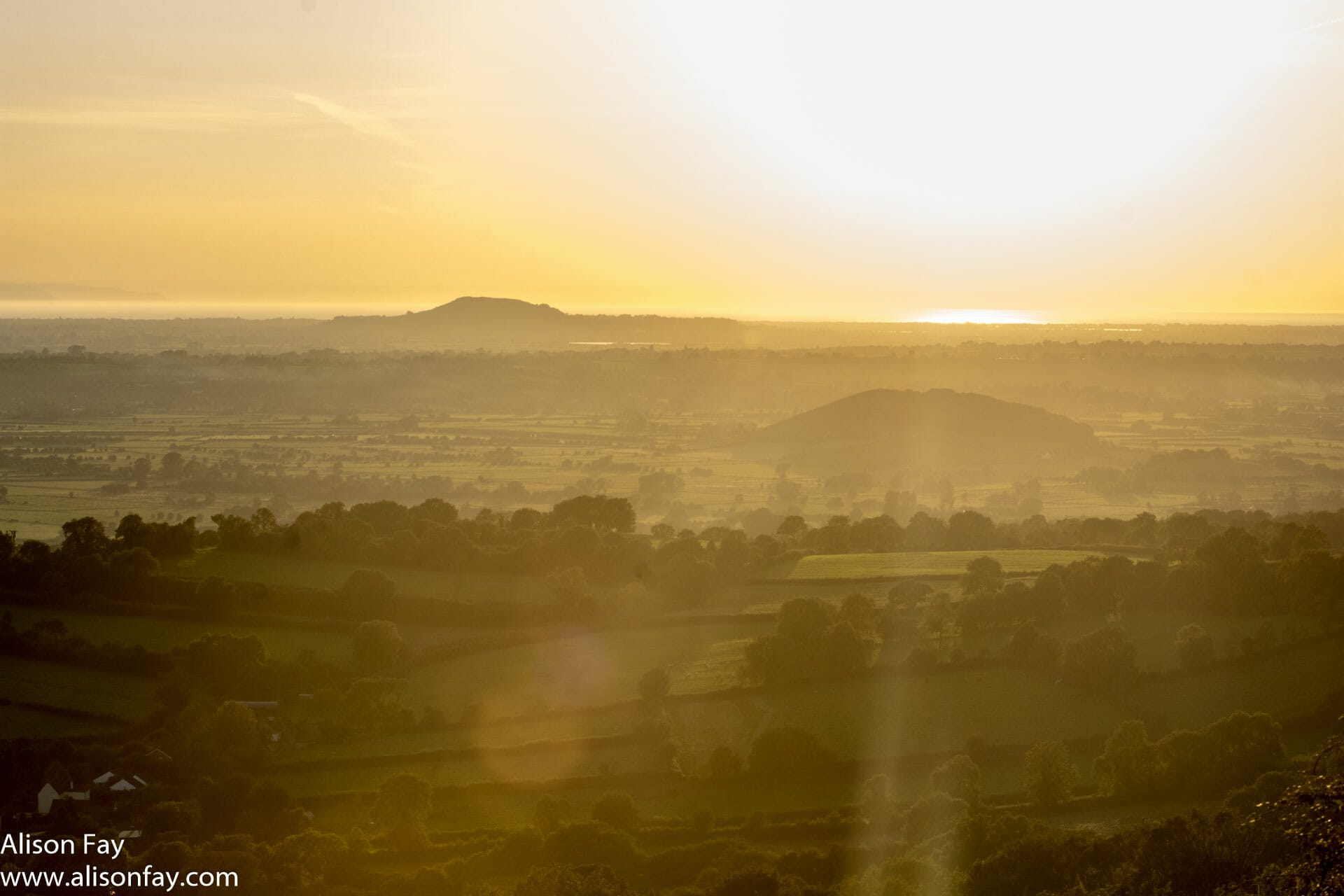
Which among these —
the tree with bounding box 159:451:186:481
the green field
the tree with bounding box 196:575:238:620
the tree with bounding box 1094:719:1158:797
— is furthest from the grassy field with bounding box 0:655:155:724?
the tree with bounding box 159:451:186:481

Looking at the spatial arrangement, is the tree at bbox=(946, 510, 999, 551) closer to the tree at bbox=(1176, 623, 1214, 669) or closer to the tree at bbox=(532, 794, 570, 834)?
the tree at bbox=(1176, 623, 1214, 669)

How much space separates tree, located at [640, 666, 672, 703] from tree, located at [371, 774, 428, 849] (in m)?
5.70

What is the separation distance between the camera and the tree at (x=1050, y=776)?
19828 mm

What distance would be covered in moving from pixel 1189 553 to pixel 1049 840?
17883 millimetres

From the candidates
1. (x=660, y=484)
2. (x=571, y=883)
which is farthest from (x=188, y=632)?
(x=660, y=484)

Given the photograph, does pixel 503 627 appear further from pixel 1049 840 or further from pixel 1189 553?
pixel 1189 553

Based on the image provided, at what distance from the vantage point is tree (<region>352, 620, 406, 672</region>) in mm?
26641

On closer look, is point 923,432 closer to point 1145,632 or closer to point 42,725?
point 1145,632

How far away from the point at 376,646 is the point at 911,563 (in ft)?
52.8

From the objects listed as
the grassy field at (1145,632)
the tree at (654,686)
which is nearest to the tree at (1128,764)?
the grassy field at (1145,632)

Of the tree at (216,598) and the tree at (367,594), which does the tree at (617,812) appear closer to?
the tree at (367,594)

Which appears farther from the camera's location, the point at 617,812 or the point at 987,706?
the point at 987,706

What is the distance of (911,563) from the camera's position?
34688 millimetres

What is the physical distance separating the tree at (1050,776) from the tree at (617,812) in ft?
22.5
